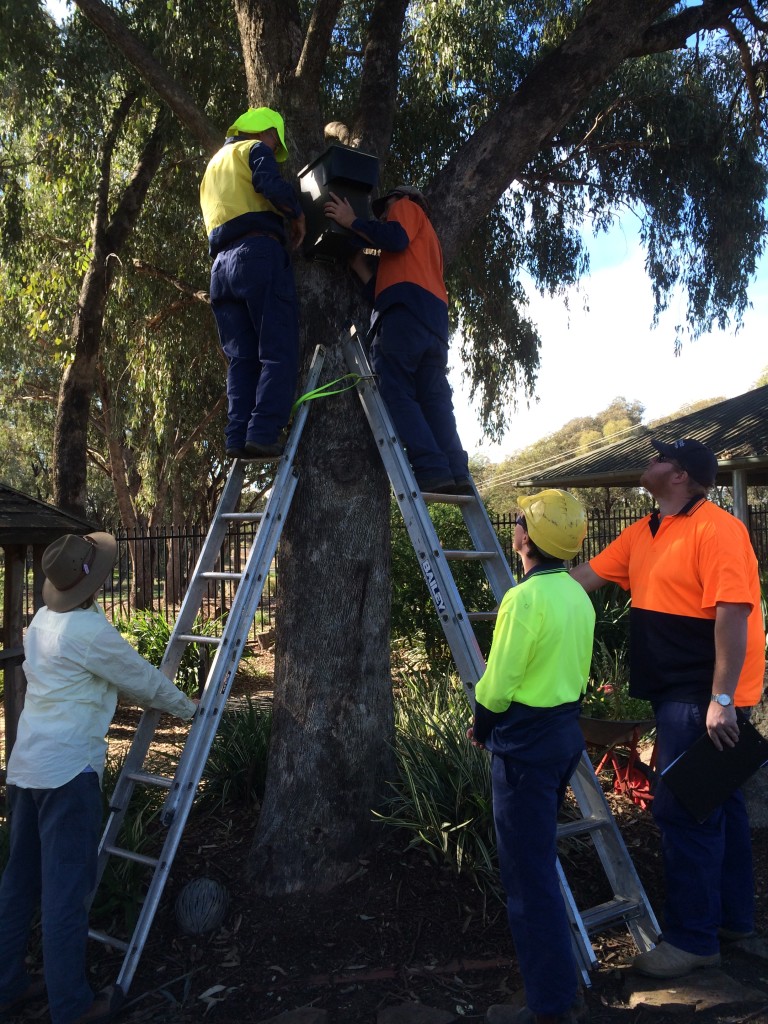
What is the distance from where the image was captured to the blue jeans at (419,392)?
166 inches

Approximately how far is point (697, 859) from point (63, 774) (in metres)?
2.64

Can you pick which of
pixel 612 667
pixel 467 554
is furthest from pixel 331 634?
pixel 612 667

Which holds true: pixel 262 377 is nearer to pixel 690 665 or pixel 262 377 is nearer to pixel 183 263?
pixel 690 665

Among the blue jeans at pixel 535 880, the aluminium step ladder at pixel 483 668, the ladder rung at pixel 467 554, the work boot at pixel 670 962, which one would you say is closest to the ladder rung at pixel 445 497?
the aluminium step ladder at pixel 483 668

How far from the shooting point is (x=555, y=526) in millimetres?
3254

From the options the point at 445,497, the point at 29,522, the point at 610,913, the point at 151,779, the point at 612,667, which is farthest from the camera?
the point at 612,667

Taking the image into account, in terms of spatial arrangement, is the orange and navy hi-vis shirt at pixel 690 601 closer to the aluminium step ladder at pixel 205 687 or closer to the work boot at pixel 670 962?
the work boot at pixel 670 962

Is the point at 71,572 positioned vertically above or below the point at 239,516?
below

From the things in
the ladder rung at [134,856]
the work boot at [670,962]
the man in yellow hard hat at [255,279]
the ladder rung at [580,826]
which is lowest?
the work boot at [670,962]

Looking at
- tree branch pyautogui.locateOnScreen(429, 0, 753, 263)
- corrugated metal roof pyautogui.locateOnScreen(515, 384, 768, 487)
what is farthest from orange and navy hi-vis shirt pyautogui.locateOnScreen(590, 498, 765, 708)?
corrugated metal roof pyautogui.locateOnScreen(515, 384, 768, 487)

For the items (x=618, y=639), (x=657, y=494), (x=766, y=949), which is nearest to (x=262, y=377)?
(x=657, y=494)

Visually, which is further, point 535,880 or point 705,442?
point 705,442

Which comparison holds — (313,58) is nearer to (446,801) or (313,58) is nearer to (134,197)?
(446,801)

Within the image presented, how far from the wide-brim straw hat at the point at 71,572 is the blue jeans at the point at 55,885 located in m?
0.74
